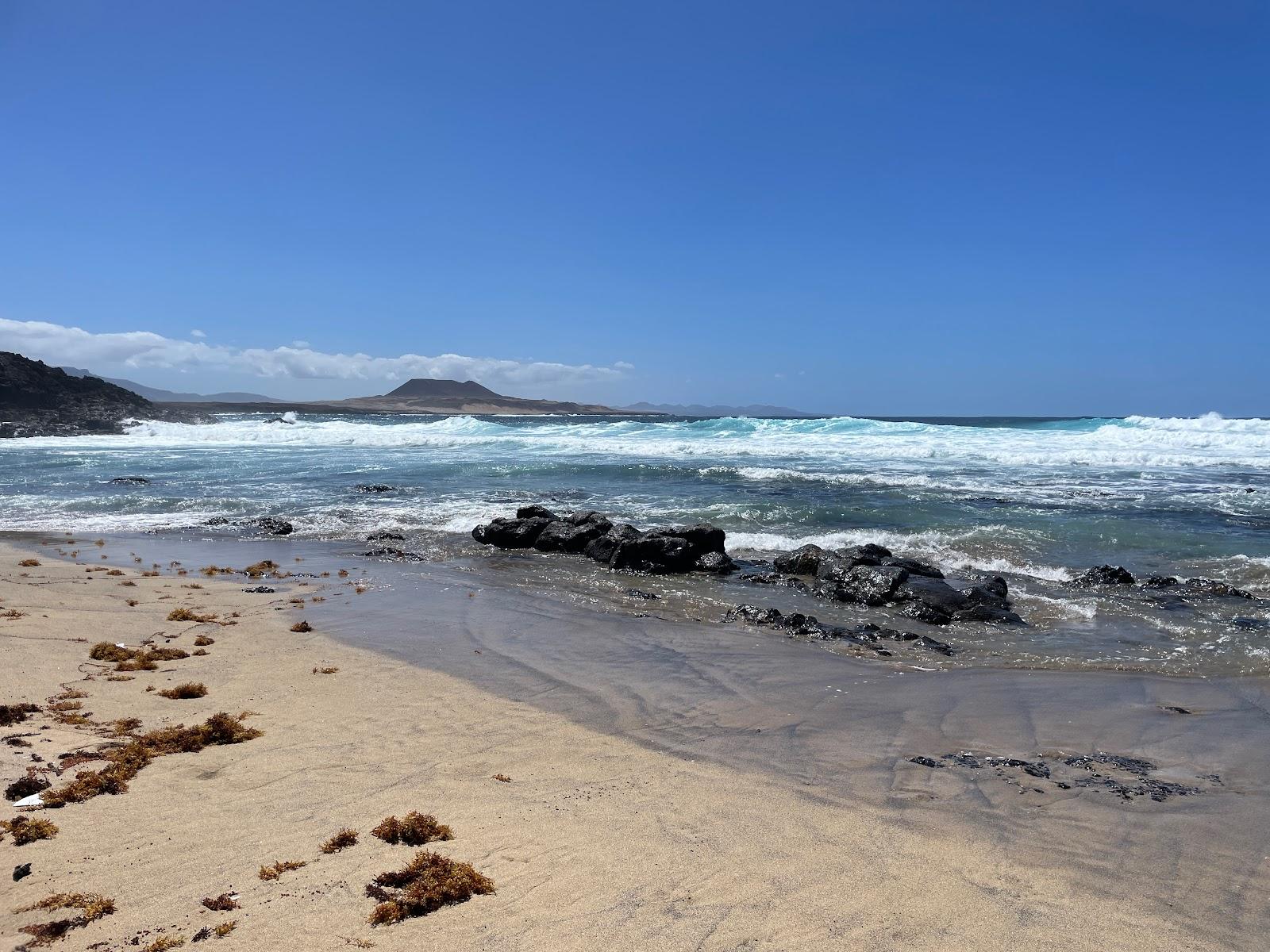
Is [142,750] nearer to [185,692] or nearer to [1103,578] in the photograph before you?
[185,692]

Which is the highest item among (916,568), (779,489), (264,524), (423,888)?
(779,489)

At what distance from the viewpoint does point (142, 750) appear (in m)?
4.73

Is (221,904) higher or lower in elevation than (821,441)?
lower

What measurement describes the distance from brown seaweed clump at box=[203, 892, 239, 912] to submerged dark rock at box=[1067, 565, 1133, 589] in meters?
11.1

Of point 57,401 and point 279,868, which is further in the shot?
point 57,401

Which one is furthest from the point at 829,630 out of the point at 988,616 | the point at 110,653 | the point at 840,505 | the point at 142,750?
the point at 840,505

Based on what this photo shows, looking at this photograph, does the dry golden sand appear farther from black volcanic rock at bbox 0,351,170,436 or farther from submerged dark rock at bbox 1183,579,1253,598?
black volcanic rock at bbox 0,351,170,436

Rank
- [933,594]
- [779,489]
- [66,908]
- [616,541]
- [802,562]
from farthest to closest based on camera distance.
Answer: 1. [779,489]
2. [616,541]
3. [802,562]
4. [933,594]
5. [66,908]

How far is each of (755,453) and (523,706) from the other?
1172 inches

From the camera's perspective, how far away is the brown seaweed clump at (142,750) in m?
4.12

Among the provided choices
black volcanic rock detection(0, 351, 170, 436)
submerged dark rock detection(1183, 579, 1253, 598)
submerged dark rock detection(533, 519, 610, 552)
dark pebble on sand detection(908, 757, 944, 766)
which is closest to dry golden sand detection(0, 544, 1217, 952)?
dark pebble on sand detection(908, 757, 944, 766)

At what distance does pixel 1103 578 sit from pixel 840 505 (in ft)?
26.1

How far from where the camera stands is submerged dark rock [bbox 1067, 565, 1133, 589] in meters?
10.7

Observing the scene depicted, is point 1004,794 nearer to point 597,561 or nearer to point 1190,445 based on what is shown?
point 597,561
